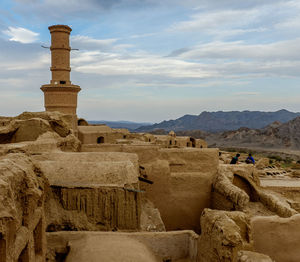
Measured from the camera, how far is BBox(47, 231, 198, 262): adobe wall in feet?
15.0

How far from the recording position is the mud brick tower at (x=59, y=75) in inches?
814

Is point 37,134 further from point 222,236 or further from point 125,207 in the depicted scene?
point 222,236

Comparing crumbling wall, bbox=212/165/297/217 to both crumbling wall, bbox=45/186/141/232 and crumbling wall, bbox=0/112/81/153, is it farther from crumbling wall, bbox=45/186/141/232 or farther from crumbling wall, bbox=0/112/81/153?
crumbling wall, bbox=0/112/81/153

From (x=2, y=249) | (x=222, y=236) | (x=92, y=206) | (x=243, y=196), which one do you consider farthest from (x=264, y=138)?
(x=2, y=249)

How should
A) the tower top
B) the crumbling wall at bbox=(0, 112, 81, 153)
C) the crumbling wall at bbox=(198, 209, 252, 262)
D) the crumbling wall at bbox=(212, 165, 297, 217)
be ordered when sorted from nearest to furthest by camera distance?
the crumbling wall at bbox=(198, 209, 252, 262), the crumbling wall at bbox=(212, 165, 297, 217), the crumbling wall at bbox=(0, 112, 81, 153), the tower top

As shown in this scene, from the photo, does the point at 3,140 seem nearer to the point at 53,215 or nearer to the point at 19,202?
the point at 53,215

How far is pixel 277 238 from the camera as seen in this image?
19.2 feet

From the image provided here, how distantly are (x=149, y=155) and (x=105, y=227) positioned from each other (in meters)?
3.31

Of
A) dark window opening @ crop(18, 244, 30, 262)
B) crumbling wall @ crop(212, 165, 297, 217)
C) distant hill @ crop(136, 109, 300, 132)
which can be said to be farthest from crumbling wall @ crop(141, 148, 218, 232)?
distant hill @ crop(136, 109, 300, 132)

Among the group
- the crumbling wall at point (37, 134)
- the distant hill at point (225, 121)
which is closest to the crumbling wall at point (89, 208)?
the crumbling wall at point (37, 134)

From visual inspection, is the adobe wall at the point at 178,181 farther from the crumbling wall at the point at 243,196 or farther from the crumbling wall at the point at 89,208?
the crumbling wall at the point at 89,208

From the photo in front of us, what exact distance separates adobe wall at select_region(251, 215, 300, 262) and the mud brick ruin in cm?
2

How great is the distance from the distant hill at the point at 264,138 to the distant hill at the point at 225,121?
8076 cm

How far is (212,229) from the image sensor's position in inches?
185
